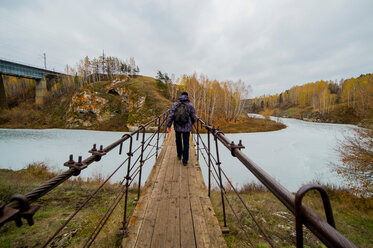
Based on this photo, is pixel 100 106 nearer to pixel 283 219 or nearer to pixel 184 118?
pixel 184 118

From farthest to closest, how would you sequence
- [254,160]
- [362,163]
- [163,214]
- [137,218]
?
[254,160], [362,163], [163,214], [137,218]

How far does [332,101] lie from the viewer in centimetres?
4928

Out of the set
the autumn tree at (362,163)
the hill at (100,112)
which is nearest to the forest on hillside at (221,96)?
the hill at (100,112)

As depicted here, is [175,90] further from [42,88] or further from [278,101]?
[278,101]

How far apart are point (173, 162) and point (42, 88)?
50.0 m

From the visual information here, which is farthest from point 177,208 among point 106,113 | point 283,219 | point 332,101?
point 332,101

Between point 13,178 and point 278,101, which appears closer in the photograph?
point 13,178

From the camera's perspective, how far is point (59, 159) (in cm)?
1181

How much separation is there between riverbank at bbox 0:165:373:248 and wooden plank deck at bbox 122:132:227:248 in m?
0.88

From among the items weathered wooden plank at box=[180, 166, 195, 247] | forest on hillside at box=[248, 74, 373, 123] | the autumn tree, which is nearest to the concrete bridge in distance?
weathered wooden plank at box=[180, 166, 195, 247]

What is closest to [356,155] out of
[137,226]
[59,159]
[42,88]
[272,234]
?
[272,234]

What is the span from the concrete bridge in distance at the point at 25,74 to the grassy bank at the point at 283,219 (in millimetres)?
43597

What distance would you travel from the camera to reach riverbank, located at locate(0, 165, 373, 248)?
357 cm

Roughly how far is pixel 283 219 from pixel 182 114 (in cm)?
517
